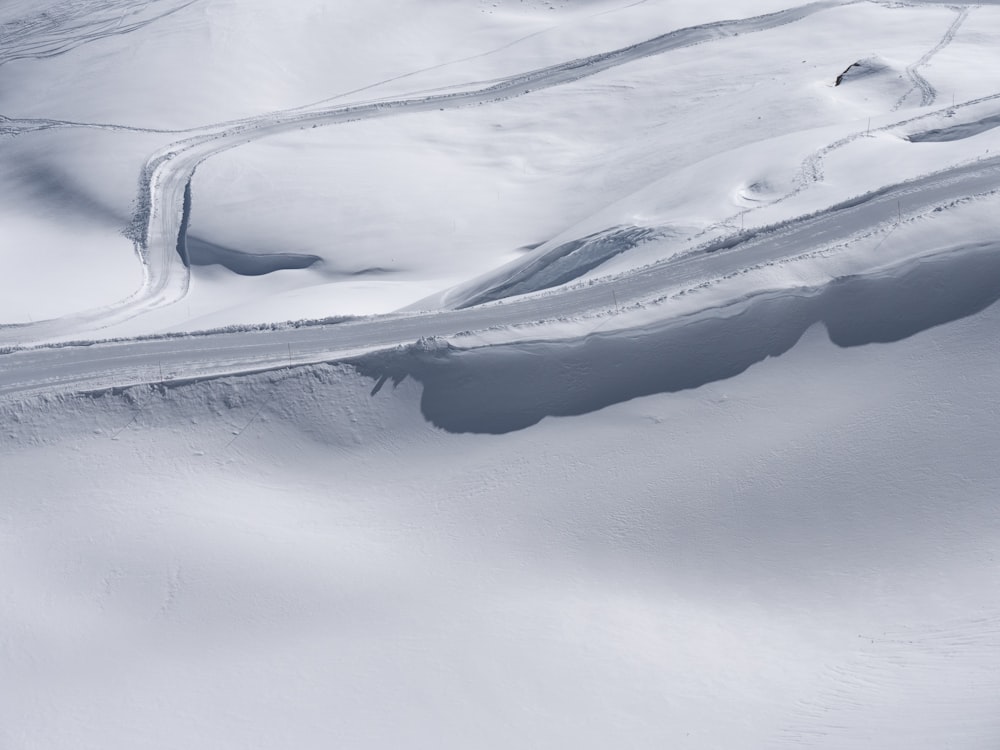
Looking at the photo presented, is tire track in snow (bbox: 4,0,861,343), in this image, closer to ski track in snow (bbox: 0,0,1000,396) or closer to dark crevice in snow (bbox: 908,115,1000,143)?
ski track in snow (bbox: 0,0,1000,396)

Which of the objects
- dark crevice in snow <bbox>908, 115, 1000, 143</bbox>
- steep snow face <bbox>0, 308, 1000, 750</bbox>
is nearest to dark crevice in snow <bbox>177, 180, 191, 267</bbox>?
steep snow face <bbox>0, 308, 1000, 750</bbox>

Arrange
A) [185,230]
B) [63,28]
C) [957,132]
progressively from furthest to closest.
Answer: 1. [63,28]
2. [185,230]
3. [957,132]

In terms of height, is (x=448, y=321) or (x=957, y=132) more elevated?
(x=957, y=132)

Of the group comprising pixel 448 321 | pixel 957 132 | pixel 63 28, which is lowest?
pixel 448 321

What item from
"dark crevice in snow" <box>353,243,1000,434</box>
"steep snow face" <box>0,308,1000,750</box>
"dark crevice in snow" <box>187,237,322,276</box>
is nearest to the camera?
"steep snow face" <box>0,308,1000,750</box>

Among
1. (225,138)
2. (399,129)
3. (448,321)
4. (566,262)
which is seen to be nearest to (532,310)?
(448,321)

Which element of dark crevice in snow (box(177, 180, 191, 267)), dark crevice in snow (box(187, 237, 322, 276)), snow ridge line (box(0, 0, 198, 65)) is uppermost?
snow ridge line (box(0, 0, 198, 65))

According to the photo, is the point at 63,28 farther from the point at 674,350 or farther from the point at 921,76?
the point at 674,350

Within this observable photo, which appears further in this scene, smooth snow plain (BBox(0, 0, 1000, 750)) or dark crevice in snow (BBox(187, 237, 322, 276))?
dark crevice in snow (BBox(187, 237, 322, 276))
